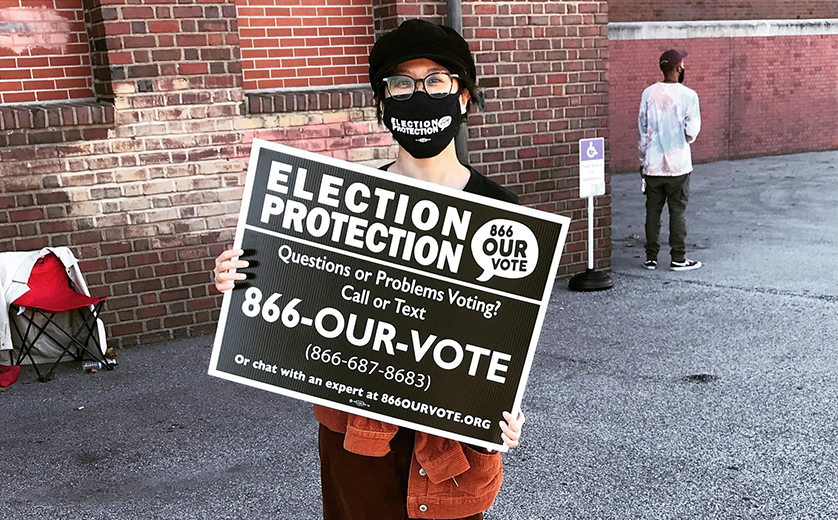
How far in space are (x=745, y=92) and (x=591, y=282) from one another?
46.1 ft

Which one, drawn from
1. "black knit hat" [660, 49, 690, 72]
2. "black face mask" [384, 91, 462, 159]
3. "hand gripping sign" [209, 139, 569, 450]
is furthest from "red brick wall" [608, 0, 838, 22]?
"hand gripping sign" [209, 139, 569, 450]

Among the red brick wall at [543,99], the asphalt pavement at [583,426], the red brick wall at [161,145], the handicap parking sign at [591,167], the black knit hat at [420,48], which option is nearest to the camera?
the black knit hat at [420,48]

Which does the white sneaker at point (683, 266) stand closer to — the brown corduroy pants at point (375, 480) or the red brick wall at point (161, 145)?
the red brick wall at point (161, 145)

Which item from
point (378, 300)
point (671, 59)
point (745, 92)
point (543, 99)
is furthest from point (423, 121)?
point (745, 92)

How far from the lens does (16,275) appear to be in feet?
18.4

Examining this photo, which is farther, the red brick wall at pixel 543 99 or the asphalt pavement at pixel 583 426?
the red brick wall at pixel 543 99

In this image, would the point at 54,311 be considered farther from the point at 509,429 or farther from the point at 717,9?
the point at 717,9

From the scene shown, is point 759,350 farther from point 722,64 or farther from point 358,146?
point 722,64

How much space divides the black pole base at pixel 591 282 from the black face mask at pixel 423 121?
546cm

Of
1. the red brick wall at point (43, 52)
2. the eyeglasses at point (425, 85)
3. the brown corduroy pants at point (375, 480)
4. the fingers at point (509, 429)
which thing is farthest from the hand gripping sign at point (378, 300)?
the red brick wall at point (43, 52)

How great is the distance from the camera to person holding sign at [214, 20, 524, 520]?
213cm

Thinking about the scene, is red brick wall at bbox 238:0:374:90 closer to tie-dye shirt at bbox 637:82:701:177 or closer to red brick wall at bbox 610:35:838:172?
tie-dye shirt at bbox 637:82:701:177

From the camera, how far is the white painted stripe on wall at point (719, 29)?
17.5m

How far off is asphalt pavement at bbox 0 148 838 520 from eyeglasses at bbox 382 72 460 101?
7.08 ft
